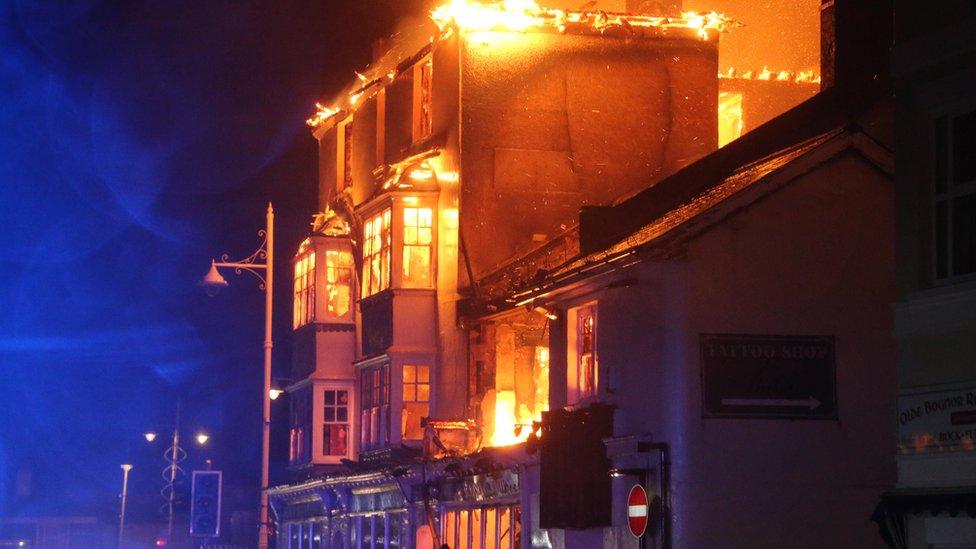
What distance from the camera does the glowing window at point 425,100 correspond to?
3509cm

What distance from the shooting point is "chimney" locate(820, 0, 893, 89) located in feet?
79.6

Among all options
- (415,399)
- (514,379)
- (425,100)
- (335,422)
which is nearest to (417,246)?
(415,399)

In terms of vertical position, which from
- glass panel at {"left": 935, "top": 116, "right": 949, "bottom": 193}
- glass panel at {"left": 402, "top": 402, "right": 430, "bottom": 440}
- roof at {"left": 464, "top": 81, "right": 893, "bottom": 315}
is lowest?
glass panel at {"left": 402, "top": 402, "right": 430, "bottom": 440}

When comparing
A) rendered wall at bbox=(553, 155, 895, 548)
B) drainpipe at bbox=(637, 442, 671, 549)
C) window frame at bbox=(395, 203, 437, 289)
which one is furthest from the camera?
window frame at bbox=(395, 203, 437, 289)

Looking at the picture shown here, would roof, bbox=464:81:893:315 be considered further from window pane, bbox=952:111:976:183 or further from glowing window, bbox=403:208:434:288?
window pane, bbox=952:111:976:183

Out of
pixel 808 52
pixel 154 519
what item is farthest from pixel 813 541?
pixel 154 519

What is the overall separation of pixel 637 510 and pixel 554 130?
13.3 m

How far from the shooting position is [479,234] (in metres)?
32.8

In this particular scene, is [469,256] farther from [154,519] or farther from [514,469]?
[154,519]

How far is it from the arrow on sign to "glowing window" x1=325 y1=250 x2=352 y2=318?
18.3m

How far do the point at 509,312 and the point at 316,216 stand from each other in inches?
508

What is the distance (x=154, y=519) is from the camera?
6431 cm

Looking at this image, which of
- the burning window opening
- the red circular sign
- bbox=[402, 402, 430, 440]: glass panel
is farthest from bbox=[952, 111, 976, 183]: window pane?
bbox=[402, 402, 430, 440]: glass panel

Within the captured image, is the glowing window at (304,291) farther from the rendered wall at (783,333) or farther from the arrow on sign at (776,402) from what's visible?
the arrow on sign at (776,402)
